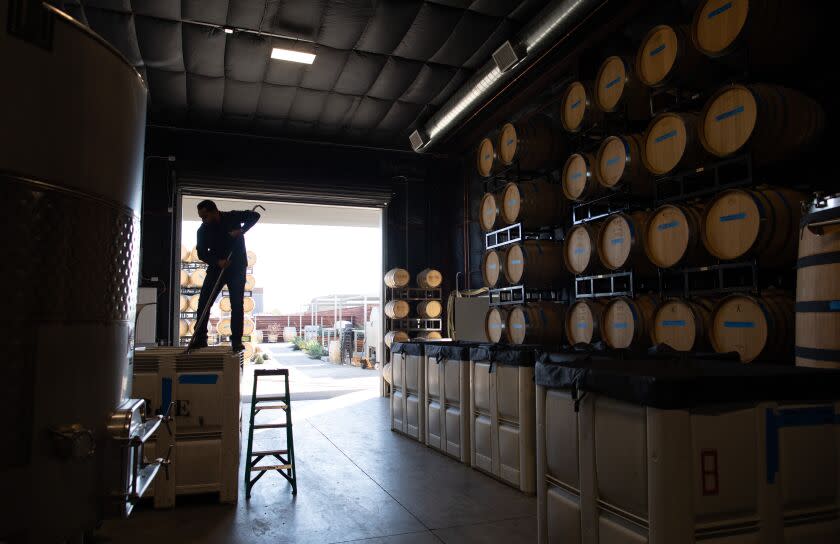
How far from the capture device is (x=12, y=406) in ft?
5.21

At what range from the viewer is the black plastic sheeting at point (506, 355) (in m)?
4.61

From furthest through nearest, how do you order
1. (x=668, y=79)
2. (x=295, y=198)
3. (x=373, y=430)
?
(x=295, y=198), (x=373, y=430), (x=668, y=79)

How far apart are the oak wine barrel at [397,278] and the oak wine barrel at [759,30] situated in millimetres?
6853

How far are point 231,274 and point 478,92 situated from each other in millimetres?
4143

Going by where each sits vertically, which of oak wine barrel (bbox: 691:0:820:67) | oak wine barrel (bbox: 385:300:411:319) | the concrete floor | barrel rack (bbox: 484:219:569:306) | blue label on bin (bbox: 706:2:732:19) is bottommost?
the concrete floor

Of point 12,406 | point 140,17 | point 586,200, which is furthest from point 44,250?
point 140,17

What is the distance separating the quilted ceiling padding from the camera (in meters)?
6.16

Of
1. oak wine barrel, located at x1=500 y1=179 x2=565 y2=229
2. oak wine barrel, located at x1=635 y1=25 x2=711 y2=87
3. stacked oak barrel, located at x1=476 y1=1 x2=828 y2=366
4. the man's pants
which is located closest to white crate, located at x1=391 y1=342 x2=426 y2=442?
stacked oak barrel, located at x1=476 y1=1 x2=828 y2=366

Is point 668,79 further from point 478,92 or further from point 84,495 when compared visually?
point 84,495

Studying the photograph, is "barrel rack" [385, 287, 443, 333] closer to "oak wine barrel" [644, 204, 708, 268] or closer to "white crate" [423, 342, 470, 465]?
"white crate" [423, 342, 470, 465]


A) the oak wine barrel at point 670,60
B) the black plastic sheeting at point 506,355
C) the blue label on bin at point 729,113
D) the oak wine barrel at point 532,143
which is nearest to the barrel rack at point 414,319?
the oak wine barrel at point 532,143

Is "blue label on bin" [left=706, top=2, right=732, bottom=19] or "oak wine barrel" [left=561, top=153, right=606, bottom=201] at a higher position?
"blue label on bin" [left=706, top=2, right=732, bottom=19]

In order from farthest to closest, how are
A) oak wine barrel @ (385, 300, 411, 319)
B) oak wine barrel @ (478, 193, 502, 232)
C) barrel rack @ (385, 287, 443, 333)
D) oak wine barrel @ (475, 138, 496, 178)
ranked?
barrel rack @ (385, 287, 443, 333), oak wine barrel @ (385, 300, 411, 319), oak wine barrel @ (475, 138, 496, 178), oak wine barrel @ (478, 193, 502, 232)

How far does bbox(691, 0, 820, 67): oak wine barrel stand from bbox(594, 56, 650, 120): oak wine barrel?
1.03 meters
